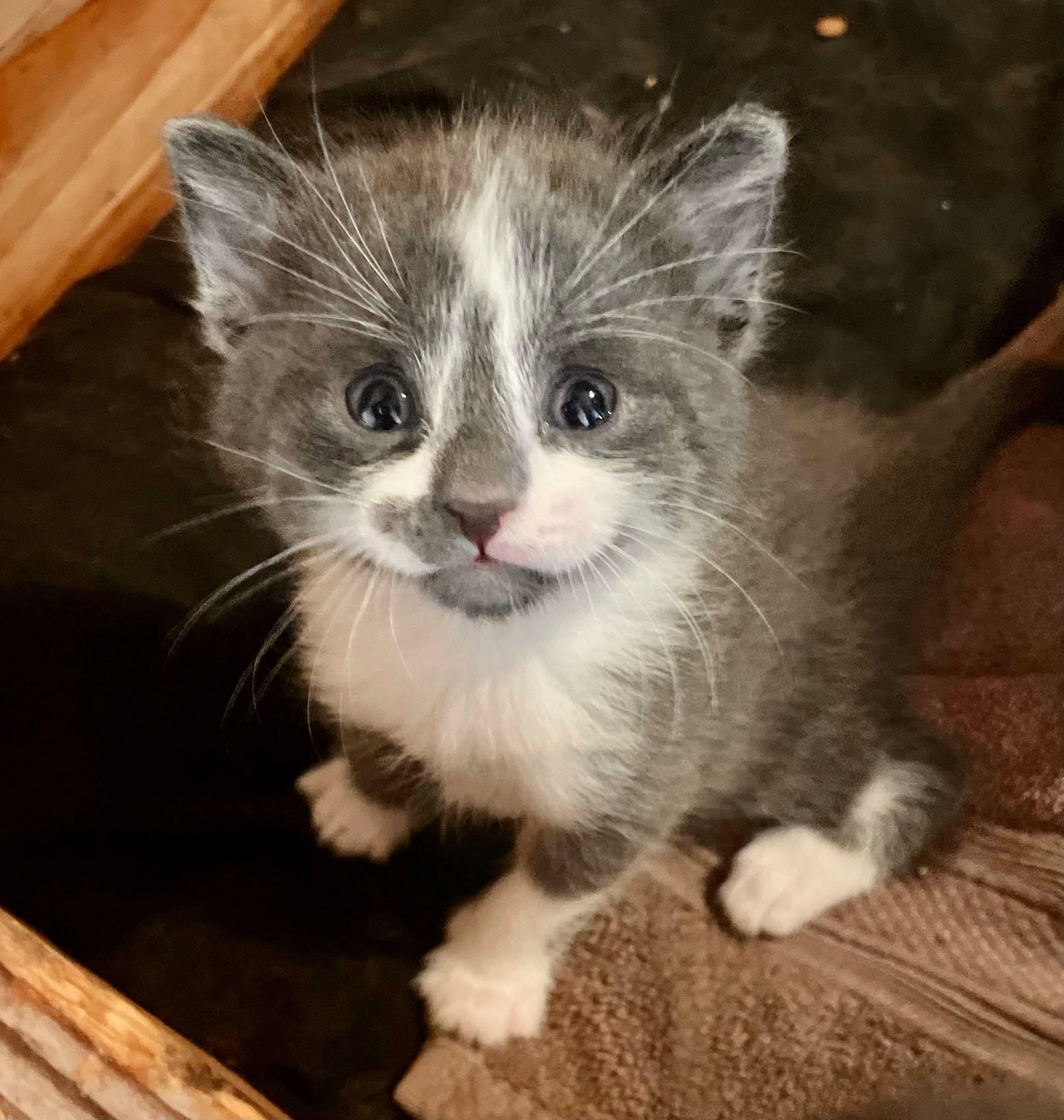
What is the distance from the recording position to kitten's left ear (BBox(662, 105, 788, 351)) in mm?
725

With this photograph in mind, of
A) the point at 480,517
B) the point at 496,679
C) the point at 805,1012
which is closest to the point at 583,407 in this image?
the point at 480,517

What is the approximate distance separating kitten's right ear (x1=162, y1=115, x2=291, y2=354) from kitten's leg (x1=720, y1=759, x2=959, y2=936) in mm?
794

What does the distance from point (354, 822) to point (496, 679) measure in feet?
1.52

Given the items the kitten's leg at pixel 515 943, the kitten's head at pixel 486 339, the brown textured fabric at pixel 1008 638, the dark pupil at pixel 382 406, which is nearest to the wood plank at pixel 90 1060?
the kitten's leg at pixel 515 943

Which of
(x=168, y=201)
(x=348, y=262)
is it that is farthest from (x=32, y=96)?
(x=348, y=262)

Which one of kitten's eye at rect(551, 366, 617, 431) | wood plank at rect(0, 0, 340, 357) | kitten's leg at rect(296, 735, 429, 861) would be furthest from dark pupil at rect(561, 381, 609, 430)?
wood plank at rect(0, 0, 340, 357)

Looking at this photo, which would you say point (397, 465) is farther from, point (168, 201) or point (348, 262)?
point (168, 201)

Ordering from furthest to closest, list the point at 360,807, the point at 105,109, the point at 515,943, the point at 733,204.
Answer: the point at 105,109 → the point at 360,807 → the point at 515,943 → the point at 733,204

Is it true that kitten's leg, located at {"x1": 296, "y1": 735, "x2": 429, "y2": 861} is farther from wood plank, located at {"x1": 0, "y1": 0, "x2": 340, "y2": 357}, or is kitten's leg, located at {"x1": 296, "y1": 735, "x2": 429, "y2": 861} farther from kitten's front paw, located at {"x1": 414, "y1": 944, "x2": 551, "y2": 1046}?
wood plank, located at {"x1": 0, "y1": 0, "x2": 340, "y2": 357}

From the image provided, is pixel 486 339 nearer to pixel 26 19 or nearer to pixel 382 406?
pixel 382 406

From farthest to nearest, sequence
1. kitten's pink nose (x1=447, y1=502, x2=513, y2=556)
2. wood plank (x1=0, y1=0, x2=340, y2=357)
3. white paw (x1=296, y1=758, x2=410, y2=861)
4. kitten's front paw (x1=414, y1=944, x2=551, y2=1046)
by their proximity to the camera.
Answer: wood plank (x1=0, y1=0, x2=340, y2=357)
white paw (x1=296, y1=758, x2=410, y2=861)
kitten's front paw (x1=414, y1=944, x2=551, y2=1046)
kitten's pink nose (x1=447, y1=502, x2=513, y2=556)

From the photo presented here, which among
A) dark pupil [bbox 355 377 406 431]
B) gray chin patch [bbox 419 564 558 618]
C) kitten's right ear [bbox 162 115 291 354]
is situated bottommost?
gray chin patch [bbox 419 564 558 618]

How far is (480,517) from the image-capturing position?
2.10 feet

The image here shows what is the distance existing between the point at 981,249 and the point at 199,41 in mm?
1239
